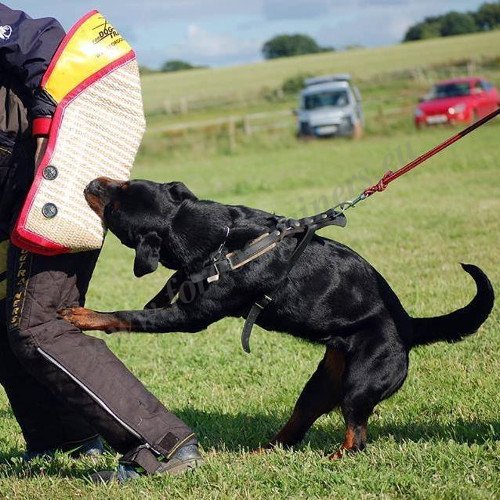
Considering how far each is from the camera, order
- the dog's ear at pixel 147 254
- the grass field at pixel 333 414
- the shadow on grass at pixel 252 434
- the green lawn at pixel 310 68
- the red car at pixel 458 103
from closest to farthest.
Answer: the grass field at pixel 333 414, the dog's ear at pixel 147 254, the shadow on grass at pixel 252 434, the red car at pixel 458 103, the green lawn at pixel 310 68

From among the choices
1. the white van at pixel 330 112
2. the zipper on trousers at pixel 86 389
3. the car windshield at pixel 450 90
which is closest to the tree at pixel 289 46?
the white van at pixel 330 112

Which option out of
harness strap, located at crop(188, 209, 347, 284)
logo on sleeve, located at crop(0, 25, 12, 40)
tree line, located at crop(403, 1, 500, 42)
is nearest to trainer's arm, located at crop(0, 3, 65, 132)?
logo on sleeve, located at crop(0, 25, 12, 40)

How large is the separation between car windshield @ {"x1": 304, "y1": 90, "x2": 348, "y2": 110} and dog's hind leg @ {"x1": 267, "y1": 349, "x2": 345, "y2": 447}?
25721 mm

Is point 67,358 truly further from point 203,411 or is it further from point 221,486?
point 203,411

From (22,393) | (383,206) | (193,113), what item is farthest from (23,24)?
(193,113)

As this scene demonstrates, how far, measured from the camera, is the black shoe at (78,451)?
409 centimetres

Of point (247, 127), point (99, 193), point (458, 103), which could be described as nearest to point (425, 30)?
point (247, 127)

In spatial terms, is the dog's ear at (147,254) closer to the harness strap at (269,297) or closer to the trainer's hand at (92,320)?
the trainer's hand at (92,320)

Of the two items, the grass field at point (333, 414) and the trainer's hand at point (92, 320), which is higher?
the trainer's hand at point (92, 320)

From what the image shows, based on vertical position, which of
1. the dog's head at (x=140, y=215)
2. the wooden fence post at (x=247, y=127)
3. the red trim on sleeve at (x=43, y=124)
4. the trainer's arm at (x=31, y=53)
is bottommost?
the wooden fence post at (x=247, y=127)

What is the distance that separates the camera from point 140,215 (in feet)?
12.2

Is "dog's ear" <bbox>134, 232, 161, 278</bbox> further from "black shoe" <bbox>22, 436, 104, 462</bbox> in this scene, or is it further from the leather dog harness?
"black shoe" <bbox>22, 436, 104, 462</bbox>

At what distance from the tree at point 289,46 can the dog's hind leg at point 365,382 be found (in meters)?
99.7

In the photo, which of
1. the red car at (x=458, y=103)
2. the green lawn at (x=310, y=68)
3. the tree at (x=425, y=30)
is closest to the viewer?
the red car at (x=458, y=103)
